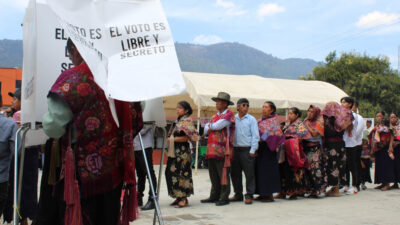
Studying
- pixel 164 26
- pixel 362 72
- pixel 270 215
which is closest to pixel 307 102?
pixel 270 215

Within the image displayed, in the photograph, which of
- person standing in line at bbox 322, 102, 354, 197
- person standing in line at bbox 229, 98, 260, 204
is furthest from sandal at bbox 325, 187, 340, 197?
person standing in line at bbox 229, 98, 260, 204

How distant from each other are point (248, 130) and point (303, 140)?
138 cm

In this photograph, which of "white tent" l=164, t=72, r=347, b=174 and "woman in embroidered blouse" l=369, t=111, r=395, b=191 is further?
"white tent" l=164, t=72, r=347, b=174

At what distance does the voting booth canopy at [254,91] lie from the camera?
1330 centimetres

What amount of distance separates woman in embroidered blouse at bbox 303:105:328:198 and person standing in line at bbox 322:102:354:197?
25cm

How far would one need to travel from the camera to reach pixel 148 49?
3141 mm

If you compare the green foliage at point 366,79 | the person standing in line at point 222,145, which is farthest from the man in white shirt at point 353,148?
the green foliage at point 366,79

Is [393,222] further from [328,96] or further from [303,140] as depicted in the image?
[328,96]

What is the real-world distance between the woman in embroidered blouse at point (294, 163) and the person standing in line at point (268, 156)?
294mm

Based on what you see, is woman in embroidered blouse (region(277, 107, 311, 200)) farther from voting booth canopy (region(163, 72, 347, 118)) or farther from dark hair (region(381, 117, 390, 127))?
voting booth canopy (region(163, 72, 347, 118))

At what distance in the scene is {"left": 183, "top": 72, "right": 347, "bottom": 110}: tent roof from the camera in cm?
1330

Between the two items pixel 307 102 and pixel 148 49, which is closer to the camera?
pixel 148 49

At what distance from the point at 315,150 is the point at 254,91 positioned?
6.33 metres

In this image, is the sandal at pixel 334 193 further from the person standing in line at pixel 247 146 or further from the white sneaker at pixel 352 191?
the person standing in line at pixel 247 146
